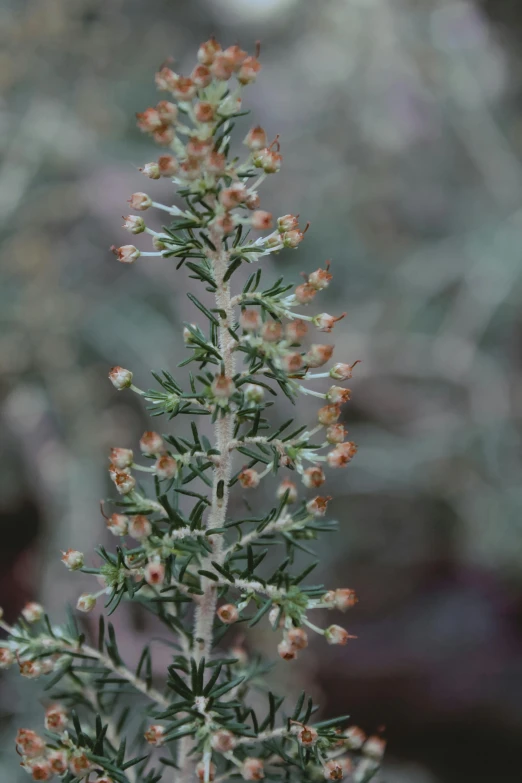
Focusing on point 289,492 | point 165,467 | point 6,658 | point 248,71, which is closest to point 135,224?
point 248,71

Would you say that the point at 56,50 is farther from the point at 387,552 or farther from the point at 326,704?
the point at 326,704

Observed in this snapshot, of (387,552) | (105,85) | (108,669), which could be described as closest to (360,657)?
(387,552)

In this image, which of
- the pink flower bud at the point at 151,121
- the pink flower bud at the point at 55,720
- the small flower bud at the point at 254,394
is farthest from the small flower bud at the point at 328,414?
the pink flower bud at the point at 55,720

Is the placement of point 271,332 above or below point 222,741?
above

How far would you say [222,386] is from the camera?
37.5 inches

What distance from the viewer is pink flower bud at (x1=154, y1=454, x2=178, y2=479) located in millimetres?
951

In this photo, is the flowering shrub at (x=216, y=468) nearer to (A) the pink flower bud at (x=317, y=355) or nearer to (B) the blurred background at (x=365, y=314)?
(A) the pink flower bud at (x=317, y=355)

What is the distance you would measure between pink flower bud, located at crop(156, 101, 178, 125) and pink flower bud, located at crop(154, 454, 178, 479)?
464 mm

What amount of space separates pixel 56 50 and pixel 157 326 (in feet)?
6.49

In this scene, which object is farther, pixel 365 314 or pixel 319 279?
pixel 365 314

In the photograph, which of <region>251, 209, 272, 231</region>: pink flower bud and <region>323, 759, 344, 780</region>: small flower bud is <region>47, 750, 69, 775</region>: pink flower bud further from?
<region>251, 209, 272, 231</region>: pink flower bud

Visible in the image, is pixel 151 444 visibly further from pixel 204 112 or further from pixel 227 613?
pixel 204 112

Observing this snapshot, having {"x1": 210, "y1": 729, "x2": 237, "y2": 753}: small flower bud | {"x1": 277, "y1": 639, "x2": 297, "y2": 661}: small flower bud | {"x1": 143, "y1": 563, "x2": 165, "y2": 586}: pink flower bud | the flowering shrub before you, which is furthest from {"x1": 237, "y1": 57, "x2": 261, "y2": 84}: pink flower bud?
{"x1": 210, "y1": 729, "x2": 237, "y2": 753}: small flower bud

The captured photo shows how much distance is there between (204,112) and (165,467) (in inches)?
19.3
